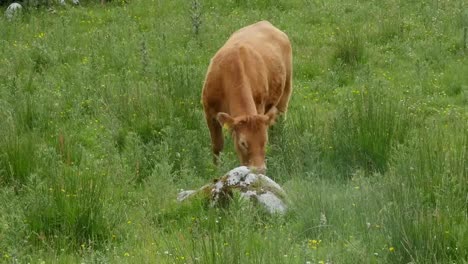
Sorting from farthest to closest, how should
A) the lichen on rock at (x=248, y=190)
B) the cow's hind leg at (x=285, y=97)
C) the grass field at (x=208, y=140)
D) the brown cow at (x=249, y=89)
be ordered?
the cow's hind leg at (x=285, y=97), the brown cow at (x=249, y=89), the lichen on rock at (x=248, y=190), the grass field at (x=208, y=140)

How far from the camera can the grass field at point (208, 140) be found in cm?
567

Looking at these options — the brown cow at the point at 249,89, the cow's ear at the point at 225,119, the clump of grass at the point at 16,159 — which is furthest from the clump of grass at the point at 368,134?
the clump of grass at the point at 16,159

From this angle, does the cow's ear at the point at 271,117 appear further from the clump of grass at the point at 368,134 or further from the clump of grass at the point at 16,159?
the clump of grass at the point at 16,159

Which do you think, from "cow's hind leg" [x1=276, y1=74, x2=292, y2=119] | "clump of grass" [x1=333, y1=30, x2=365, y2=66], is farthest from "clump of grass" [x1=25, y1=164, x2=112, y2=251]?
"clump of grass" [x1=333, y1=30, x2=365, y2=66]

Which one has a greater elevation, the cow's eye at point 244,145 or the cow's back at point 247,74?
the cow's back at point 247,74

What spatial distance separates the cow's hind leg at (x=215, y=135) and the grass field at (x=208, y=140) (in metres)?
0.17

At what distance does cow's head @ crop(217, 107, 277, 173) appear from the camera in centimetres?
837

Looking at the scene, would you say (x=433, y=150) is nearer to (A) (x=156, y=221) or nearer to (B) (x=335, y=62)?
(A) (x=156, y=221)

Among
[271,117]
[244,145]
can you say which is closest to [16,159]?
[244,145]

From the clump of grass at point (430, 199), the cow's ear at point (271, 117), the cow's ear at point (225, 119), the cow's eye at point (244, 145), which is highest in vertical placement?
the clump of grass at point (430, 199)

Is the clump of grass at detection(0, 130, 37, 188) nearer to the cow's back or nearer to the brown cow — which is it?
the brown cow

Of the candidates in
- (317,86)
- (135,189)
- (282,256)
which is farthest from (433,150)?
(317,86)

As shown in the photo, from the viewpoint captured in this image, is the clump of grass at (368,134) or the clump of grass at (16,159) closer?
the clump of grass at (16,159)

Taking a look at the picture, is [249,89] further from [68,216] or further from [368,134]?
[68,216]
